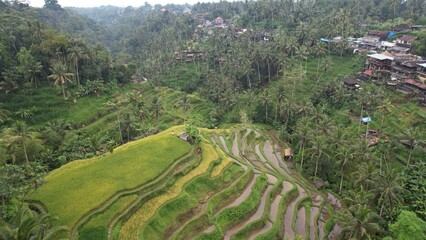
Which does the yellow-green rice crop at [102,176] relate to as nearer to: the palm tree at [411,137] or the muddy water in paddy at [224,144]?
the muddy water in paddy at [224,144]

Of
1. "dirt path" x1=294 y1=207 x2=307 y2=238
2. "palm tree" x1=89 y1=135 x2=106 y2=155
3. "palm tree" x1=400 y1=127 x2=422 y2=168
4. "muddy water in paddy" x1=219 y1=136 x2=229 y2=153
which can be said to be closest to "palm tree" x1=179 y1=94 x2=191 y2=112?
"muddy water in paddy" x1=219 y1=136 x2=229 y2=153

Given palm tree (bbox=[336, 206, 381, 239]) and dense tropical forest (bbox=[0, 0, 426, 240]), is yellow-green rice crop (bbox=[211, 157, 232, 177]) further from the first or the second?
palm tree (bbox=[336, 206, 381, 239])

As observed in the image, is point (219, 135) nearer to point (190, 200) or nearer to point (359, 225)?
point (190, 200)

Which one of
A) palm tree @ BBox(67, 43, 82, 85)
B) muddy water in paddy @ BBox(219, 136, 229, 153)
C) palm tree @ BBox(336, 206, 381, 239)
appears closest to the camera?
palm tree @ BBox(336, 206, 381, 239)

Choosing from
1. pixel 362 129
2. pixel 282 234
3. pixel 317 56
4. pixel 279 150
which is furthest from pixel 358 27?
pixel 282 234

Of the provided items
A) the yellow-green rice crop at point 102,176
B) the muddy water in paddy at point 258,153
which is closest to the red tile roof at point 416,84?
the muddy water in paddy at point 258,153

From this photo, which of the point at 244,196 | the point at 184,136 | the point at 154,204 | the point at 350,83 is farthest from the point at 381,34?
the point at 154,204
